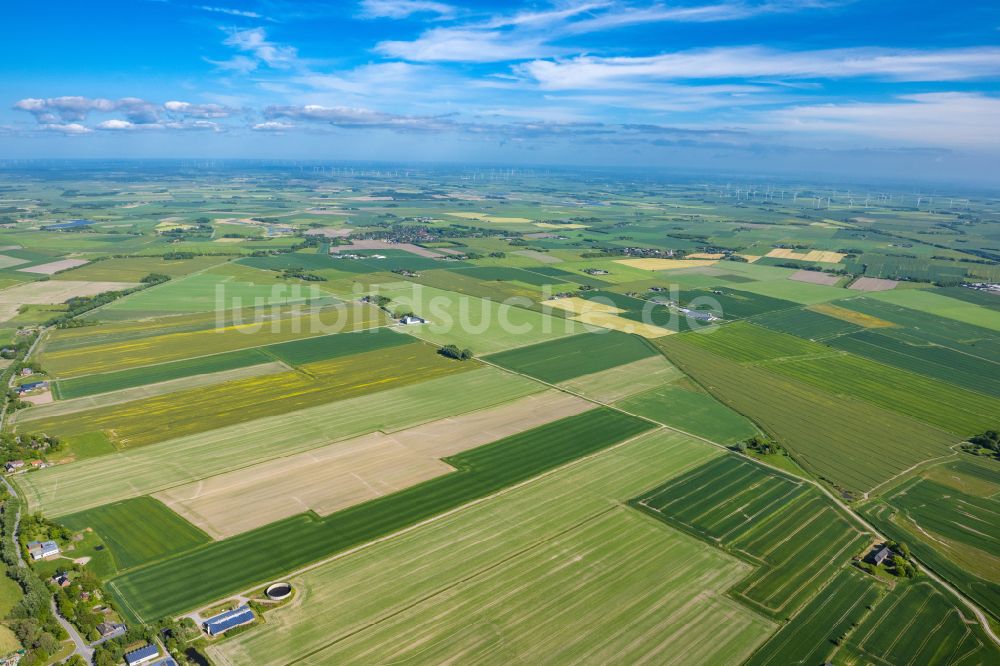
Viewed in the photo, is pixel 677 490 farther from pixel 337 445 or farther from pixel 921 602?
pixel 337 445

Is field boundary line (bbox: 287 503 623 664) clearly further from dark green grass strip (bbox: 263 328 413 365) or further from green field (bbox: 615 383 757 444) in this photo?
dark green grass strip (bbox: 263 328 413 365)

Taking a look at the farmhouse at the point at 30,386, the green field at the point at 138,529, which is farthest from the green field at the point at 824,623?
the farmhouse at the point at 30,386

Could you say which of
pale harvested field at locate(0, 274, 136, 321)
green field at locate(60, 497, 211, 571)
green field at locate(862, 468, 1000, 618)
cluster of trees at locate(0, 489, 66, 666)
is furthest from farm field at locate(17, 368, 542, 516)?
pale harvested field at locate(0, 274, 136, 321)

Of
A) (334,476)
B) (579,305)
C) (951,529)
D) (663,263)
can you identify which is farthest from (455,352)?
(663,263)

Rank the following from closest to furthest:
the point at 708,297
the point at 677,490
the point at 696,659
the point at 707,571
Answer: the point at 696,659
the point at 707,571
the point at 677,490
the point at 708,297

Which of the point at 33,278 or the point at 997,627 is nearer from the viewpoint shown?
the point at 997,627

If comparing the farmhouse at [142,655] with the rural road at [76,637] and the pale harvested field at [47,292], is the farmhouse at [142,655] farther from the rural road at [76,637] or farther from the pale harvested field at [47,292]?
the pale harvested field at [47,292]

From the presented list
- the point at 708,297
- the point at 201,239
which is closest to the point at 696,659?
the point at 708,297
